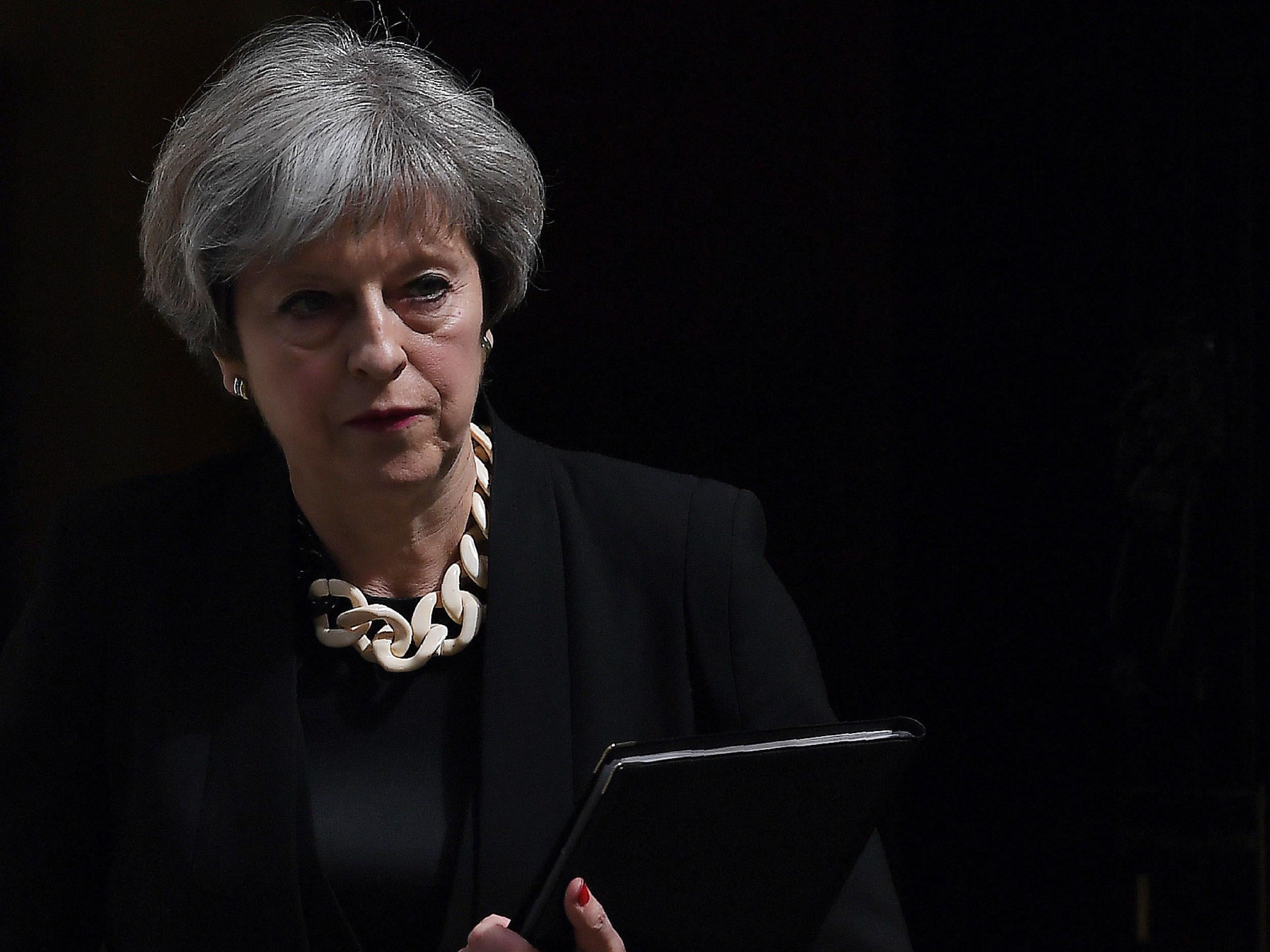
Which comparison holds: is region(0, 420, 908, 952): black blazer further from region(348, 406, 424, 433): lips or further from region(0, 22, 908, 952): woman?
region(348, 406, 424, 433): lips

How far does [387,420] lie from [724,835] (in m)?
0.57

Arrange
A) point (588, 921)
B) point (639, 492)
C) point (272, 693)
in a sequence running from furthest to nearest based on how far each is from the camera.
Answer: point (639, 492) < point (272, 693) < point (588, 921)

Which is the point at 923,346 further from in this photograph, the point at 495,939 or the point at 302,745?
the point at 495,939

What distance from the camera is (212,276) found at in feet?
5.22

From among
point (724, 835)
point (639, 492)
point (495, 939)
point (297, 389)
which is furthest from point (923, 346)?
point (495, 939)

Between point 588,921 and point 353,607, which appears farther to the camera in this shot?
point 353,607

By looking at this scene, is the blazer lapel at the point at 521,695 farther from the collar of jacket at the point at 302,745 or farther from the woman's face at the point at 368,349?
the woman's face at the point at 368,349

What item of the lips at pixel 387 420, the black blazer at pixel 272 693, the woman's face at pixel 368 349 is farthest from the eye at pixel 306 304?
the black blazer at pixel 272 693

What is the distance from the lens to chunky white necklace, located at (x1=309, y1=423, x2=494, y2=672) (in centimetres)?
161

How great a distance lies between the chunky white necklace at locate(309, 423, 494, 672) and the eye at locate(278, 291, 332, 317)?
1.03 ft

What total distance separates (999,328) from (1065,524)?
1.09 feet

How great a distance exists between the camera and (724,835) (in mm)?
1255

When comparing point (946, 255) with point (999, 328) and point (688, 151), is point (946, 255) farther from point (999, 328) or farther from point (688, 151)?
point (688, 151)

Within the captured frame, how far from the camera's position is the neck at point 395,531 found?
5.36 ft
